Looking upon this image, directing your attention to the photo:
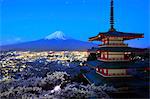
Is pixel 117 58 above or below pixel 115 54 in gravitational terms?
below

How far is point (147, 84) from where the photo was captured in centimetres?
1252

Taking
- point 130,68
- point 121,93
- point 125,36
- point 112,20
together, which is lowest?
point 121,93

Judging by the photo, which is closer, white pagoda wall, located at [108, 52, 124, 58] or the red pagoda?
the red pagoda

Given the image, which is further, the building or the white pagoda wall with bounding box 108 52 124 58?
the white pagoda wall with bounding box 108 52 124 58

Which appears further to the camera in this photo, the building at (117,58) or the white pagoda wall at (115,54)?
the white pagoda wall at (115,54)

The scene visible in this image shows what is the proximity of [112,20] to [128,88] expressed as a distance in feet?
13.7

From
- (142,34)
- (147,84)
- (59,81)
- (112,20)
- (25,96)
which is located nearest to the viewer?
(25,96)

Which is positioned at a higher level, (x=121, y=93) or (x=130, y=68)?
(x=130, y=68)

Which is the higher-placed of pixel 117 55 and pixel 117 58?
pixel 117 55

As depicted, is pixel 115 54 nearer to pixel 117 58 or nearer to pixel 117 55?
pixel 117 55

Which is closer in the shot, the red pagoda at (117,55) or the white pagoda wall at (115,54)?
the red pagoda at (117,55)

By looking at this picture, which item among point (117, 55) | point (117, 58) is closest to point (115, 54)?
point (117, 55)

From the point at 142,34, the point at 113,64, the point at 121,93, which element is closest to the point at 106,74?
the point at 113,64

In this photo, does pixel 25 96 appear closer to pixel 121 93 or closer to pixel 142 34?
pixel 121 93
